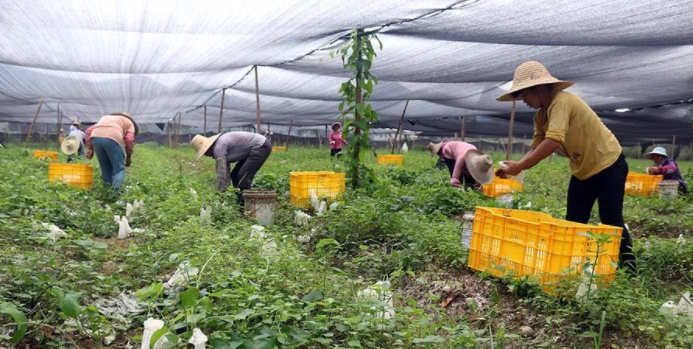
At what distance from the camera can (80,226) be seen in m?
4.32

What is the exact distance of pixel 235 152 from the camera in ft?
18.8

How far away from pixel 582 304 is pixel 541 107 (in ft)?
4.20

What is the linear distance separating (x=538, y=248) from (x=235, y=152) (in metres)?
3.74

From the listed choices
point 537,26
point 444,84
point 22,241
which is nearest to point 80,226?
point 22,241

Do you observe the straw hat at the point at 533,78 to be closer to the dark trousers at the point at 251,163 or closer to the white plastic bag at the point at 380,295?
the white plastic bag at the point at 380,295

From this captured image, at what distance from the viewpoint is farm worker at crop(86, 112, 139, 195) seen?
5977 mm

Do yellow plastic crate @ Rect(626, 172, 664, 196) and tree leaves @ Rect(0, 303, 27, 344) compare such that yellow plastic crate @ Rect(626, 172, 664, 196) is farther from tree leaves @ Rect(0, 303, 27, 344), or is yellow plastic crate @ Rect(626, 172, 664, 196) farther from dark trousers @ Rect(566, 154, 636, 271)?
tree leaves @ Rect(0, 303, 27, 344)

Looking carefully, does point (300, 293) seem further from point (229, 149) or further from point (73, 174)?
point (73, 174)

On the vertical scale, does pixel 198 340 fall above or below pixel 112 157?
below

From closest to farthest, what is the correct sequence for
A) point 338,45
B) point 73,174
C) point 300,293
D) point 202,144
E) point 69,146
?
point 300,293 → point 202,144 → point 73,174 → point 338,45 → point 69,146

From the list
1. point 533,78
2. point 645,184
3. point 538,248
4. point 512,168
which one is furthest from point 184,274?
point 645,184

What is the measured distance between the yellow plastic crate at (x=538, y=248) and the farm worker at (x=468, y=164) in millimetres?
2205

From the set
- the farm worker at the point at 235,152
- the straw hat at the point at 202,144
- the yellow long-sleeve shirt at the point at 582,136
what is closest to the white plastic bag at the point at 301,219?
the farm worker at the point at 235,152

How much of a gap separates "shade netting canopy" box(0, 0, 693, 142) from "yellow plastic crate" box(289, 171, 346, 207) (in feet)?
5.47
